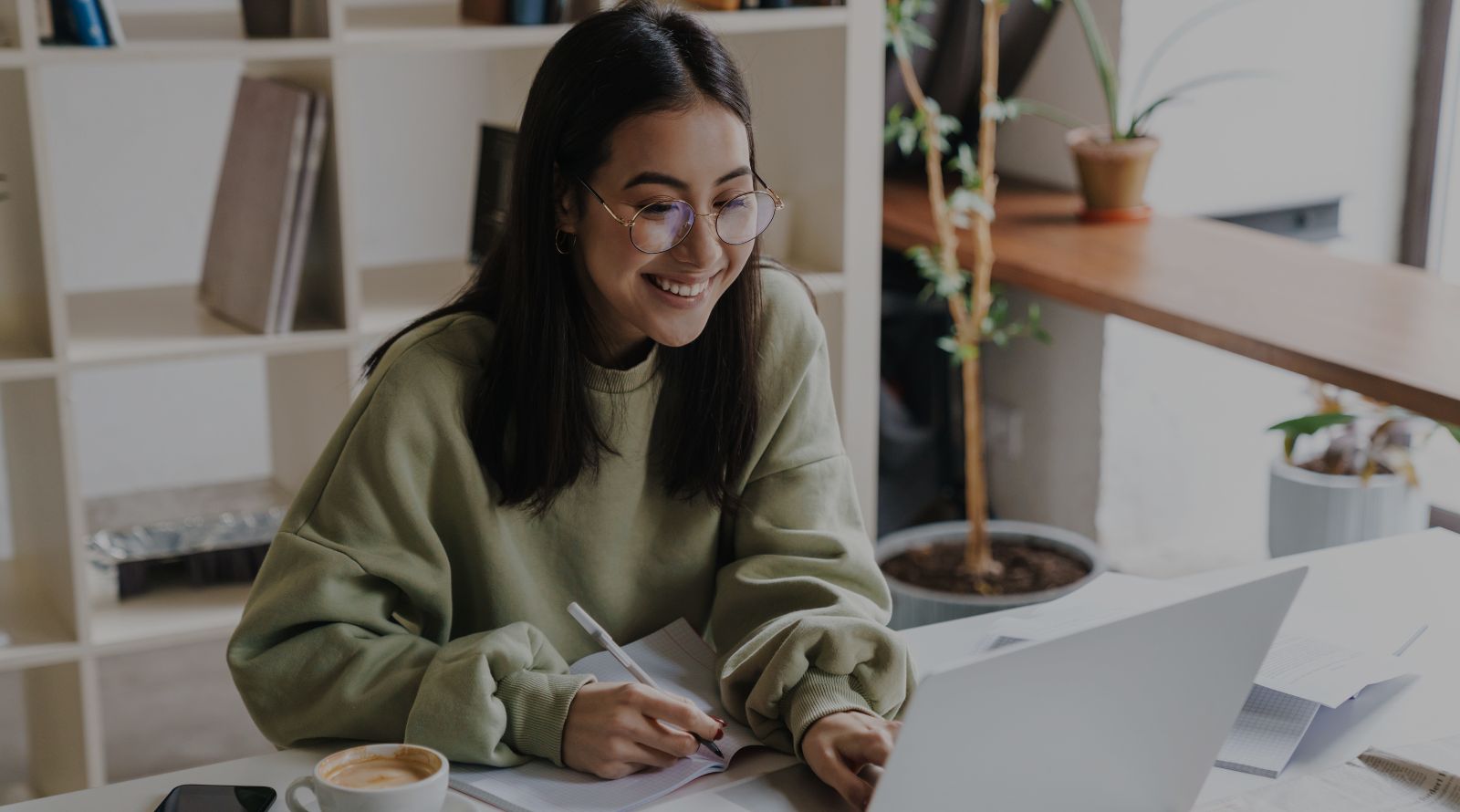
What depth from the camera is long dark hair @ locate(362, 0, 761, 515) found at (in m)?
1.26

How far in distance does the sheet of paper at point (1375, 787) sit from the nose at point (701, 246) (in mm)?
547

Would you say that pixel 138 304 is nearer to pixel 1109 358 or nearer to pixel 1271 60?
pixel 1109 358

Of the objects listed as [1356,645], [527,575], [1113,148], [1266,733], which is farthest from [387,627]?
[1113,148]

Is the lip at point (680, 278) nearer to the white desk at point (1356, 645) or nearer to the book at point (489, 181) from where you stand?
the white desk at point (1356, 645)

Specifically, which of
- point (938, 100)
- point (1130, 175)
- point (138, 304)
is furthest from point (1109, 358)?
point (138, 304)

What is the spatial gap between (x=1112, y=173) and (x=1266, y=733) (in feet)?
5.79

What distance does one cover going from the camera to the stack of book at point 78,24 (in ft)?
6.26

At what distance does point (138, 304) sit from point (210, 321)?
0.16 meters

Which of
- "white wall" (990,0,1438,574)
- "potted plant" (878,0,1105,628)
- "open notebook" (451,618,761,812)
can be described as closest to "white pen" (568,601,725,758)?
"open notebook" (451,618,761,812)

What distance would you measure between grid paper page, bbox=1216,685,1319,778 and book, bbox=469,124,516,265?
1.31m

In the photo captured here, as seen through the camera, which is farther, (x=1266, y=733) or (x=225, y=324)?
(x=225, y=324)

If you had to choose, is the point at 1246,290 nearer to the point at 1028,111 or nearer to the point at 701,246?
the point at 1028,111

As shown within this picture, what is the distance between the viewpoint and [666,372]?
1420 mm

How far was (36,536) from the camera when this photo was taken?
222 centimetres
